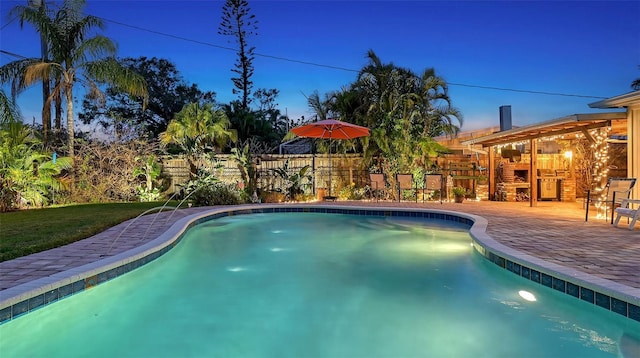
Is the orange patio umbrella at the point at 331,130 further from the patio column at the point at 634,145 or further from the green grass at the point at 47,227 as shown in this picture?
the patio column at the point at 634,145

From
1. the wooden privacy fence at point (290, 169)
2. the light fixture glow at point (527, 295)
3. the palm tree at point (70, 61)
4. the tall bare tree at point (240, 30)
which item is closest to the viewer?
the light fixture glow at point (527, 295)

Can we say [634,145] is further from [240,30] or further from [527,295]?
[240,30]

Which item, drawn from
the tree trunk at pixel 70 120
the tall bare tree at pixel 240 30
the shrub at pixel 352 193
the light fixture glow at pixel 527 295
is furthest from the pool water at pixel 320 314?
the tall bare tree at pixel 240 30

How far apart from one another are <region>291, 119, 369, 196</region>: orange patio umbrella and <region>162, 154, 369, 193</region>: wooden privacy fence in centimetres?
214

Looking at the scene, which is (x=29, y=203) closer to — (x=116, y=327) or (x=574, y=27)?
(x=116, y=327)

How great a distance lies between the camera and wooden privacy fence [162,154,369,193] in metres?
15.2

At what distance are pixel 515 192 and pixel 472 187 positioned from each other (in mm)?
1500

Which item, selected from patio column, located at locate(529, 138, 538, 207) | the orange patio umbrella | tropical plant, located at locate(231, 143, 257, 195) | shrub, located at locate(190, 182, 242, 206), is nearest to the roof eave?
patio column, located at locate(529, 138, 538, 207)

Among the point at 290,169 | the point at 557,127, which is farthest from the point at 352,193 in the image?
the point at 557,127

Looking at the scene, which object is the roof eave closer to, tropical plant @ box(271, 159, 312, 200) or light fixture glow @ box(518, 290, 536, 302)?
light fixture glow @ box(518, 290, 536, 302)

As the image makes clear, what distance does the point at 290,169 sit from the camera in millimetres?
15414

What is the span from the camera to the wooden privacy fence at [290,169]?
50.0 ft

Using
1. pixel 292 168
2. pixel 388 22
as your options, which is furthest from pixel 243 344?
pixel 388 22

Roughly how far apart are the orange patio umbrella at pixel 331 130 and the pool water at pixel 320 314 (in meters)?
6.22
